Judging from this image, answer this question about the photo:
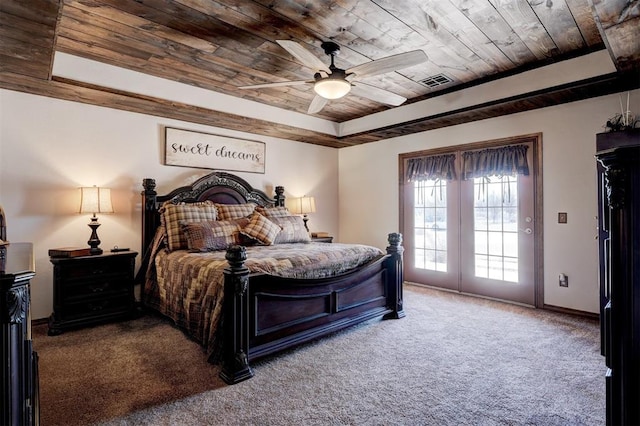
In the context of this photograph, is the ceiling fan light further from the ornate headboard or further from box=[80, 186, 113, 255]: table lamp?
box=[80, 186, 113, 255]: table lamp

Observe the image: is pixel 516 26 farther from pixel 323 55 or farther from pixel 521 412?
pixel 521 412

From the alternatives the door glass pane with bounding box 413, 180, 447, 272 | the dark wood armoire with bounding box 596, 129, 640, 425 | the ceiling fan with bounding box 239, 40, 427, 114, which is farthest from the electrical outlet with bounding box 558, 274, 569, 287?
the dark wood armoire with bounding box 596, 129, 640, 425

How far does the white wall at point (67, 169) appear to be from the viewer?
10.9 feet

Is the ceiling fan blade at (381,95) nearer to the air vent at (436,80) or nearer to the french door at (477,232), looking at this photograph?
the air vent at (436,80)

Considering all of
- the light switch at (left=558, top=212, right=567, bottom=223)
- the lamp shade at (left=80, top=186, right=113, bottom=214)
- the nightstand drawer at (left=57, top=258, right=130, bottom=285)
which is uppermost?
the lamp shade at (left=80, top=186, right=113, bottom=214)

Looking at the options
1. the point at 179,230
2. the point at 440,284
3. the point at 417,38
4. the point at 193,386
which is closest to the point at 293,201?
the point at 179,230

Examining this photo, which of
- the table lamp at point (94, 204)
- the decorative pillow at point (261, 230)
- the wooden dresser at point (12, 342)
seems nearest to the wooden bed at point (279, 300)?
the table lamp at point (94, 204)

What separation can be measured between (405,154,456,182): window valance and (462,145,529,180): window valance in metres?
0.17

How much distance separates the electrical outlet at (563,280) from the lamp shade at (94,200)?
490 cm

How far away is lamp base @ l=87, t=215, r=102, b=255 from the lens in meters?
3.41

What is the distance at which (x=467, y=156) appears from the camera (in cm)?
455

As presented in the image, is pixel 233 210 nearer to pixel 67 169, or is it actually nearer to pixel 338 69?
A: pixel 67 169

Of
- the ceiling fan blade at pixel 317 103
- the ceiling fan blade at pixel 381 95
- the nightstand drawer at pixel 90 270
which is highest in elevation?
the ceiling fan blade at pixel 381 95

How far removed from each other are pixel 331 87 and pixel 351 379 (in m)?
2.28
